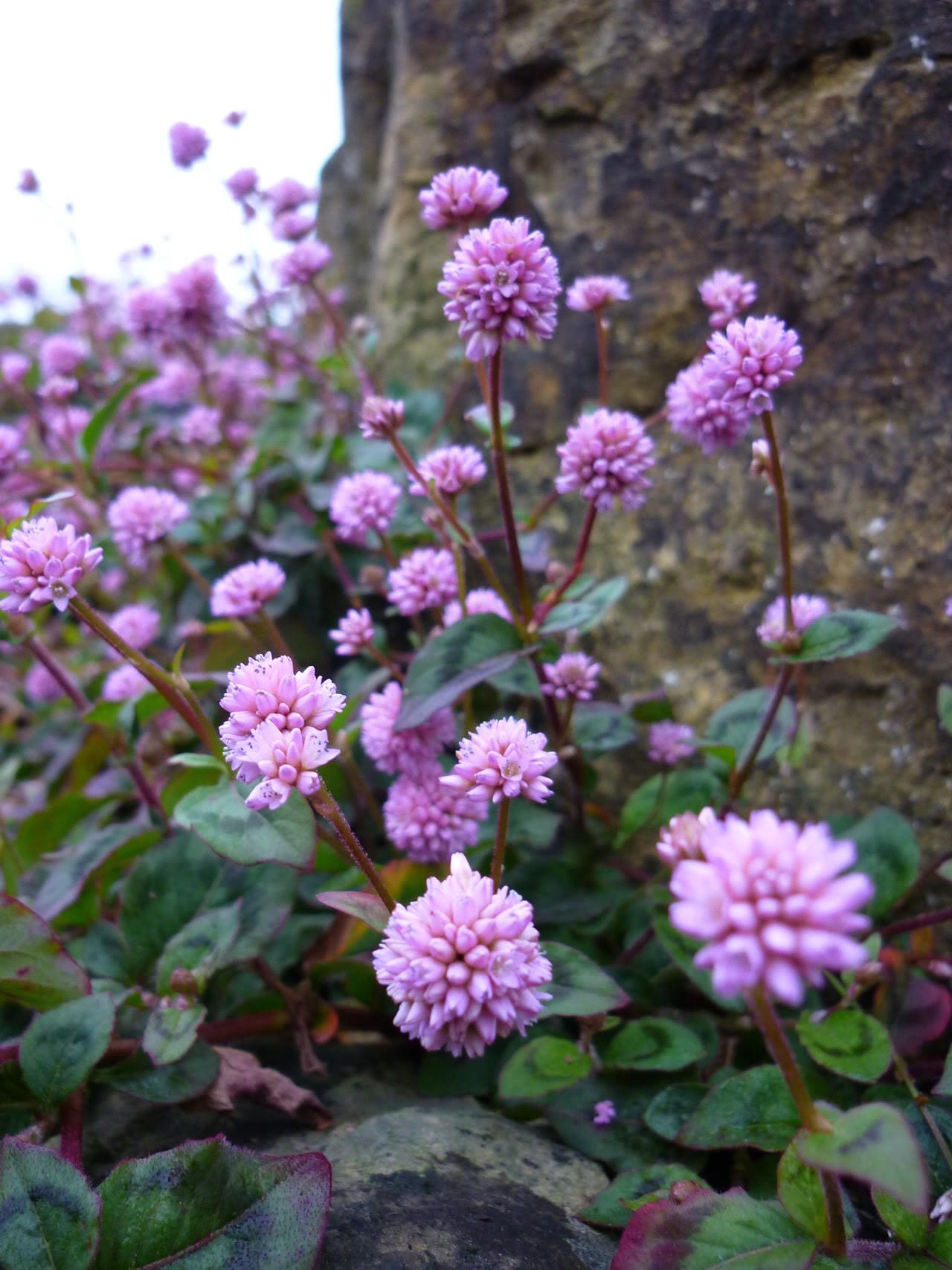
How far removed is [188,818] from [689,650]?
1.13 metres

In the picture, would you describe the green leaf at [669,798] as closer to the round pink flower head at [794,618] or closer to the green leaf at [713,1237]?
the round pink flower head at [794,618]

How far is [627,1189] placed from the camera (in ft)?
3.75

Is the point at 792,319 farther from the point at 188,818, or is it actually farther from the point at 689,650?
the point at 188,818

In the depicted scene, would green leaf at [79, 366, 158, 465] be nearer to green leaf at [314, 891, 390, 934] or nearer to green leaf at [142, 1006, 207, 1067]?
green leaf at [142, 1006, 207, 1067]

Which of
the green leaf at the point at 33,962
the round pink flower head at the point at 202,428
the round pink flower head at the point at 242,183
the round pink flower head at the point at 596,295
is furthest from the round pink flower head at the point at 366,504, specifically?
the round pink flower head at the point at 242,183

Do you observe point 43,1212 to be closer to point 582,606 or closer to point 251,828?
point 251,828

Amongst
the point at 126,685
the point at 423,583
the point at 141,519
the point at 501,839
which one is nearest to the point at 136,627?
the point at 126,685

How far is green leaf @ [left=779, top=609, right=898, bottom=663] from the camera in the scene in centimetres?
129

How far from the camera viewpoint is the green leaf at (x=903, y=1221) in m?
0.99

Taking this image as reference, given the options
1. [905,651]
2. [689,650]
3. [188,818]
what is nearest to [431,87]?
[689,650]

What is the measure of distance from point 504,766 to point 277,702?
Answer: 0.24m

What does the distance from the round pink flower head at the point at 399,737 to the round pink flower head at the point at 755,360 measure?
0.61 m

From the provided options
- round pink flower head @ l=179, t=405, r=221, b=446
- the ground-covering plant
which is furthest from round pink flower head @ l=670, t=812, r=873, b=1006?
round pink flower head @ l=179, t=405, r=221, b=446

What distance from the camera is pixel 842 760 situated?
172cm
